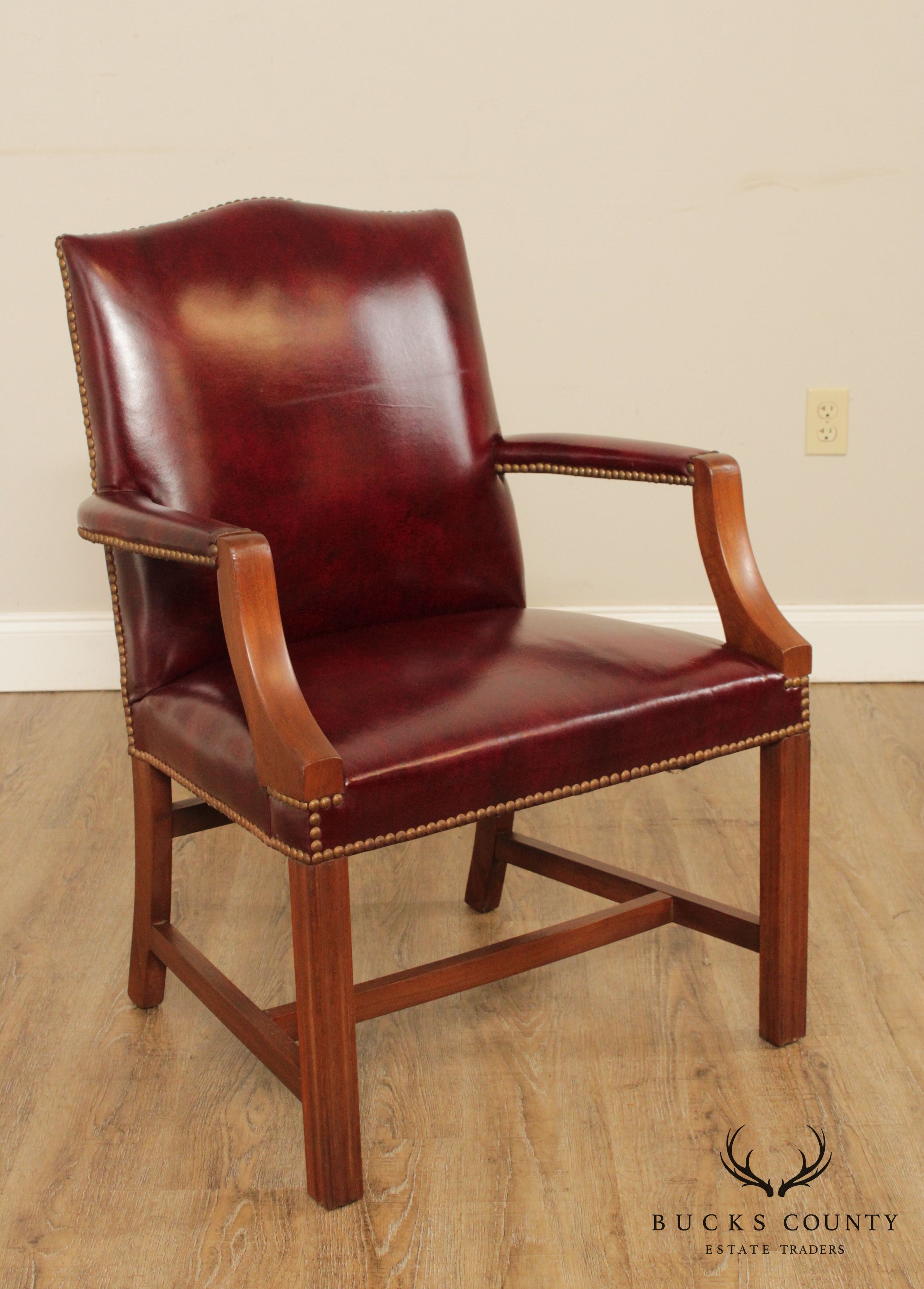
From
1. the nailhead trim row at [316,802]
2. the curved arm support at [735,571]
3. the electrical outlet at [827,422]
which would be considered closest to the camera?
the nailhead trim row at [316,802]

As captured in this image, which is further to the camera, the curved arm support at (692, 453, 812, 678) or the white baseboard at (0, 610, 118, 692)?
the white baseboard at (0, 610, 118, 692)

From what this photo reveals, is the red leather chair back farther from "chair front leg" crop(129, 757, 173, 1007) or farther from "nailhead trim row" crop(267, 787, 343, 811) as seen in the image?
"nailhead trim row" crop(267, 787, 343, 811)

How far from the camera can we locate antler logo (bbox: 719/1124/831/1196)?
3.51 feet

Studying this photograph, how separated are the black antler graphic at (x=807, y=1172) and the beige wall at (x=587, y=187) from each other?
156cm

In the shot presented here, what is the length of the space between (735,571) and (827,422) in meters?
1.38

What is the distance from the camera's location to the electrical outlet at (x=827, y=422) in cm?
248

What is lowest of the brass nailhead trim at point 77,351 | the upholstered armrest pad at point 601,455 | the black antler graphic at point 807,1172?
the black antler graphic at point 807,1172

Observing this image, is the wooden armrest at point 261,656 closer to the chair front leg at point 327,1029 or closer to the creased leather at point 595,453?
the chair front leg at point 327,1029

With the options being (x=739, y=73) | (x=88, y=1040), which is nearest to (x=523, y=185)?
(x=739, y=73)

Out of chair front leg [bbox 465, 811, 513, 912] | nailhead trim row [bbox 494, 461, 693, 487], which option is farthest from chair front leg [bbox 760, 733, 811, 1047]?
chair front leg [bbox 465, 811, 513, 912]

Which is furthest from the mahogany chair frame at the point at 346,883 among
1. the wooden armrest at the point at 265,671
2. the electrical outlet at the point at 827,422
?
the electrical outlet at the point at 827,422

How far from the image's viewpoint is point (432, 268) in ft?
4.66

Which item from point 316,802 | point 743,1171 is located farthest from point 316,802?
point 743,1171

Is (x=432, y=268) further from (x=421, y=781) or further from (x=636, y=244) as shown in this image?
(x=636, y=244)
